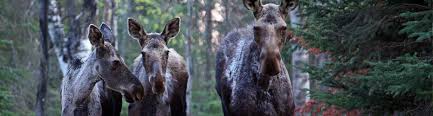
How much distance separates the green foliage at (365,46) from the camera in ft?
35.7

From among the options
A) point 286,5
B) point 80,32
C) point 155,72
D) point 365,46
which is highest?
point 286,5

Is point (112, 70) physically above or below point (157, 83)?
above

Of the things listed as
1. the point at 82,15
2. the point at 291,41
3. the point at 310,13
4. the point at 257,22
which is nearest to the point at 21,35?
the point at 82,15

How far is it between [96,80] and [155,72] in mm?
1112

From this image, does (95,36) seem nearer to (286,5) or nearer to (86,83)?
(86,83)

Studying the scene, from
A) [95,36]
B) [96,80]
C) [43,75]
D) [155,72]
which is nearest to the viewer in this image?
[155,72]

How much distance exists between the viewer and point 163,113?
10.1 meters

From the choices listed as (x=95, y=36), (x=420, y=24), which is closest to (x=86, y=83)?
(x=95, y=36)

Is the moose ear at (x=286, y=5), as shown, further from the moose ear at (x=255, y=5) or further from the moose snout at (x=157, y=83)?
the moose snout at (x=157, y=83)

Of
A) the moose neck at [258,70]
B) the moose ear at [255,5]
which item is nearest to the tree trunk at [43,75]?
the moose neck at [258,70]

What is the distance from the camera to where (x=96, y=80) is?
10.1 m

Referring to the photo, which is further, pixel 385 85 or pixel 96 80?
pixel 385 85

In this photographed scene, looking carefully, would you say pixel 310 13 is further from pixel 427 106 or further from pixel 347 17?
pixel 427 106

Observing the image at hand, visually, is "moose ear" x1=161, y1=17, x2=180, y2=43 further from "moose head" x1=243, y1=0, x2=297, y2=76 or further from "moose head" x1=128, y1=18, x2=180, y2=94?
"moose head" x1=243, y1=0, x2=297, y2=76
